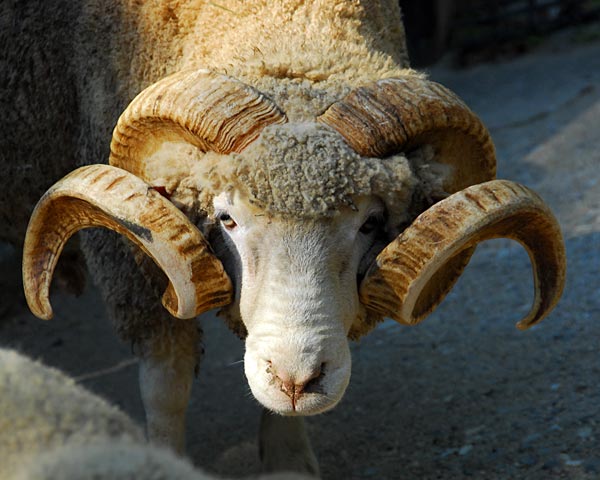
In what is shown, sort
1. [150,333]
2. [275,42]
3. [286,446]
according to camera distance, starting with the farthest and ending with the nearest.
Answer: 1. [286,446]
2. [150,333]
3. [275,42]

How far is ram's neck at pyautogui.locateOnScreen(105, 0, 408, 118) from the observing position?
3.29m

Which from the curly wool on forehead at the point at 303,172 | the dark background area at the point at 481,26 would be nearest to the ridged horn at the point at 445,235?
the curly wool on forehead at the point at 303,172

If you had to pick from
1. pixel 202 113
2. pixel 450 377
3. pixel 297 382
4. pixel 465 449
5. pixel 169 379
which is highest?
pixel 202 113

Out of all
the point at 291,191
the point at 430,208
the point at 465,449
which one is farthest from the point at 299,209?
the point at 465,449

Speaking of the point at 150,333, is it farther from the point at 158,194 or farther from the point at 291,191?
the point at 291,191

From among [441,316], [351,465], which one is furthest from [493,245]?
[351,465]

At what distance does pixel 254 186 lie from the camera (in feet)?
9.83

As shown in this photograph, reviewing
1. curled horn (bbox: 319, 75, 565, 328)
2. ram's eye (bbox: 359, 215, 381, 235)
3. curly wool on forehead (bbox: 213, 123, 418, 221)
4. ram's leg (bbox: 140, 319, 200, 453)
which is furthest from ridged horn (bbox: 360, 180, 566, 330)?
ram's leg (bbox: 140, 319, 200, 453)

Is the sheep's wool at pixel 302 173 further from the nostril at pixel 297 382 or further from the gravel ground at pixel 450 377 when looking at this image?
the gravel ground at pixel 450 377

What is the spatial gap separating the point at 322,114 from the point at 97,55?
4.48 feet

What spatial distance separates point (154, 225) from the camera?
3088 mm

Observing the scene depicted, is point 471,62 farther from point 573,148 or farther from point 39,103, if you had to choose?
point 39,103

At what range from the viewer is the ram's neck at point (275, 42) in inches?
129

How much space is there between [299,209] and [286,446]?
1.71 m
